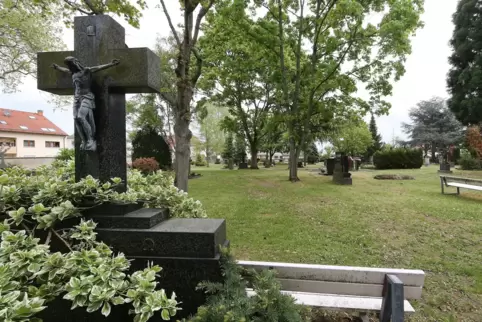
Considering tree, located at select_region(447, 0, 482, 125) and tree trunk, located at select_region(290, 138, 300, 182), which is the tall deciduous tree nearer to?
tree trunk, located at select_region(290, 138, 300, 182)

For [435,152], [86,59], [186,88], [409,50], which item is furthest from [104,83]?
[435,152]

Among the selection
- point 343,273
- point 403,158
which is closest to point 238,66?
point 343,273

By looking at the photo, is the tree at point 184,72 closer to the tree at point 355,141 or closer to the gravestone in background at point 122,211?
the gravestone in background at point 122,211

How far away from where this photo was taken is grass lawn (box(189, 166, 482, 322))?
11.6 feet

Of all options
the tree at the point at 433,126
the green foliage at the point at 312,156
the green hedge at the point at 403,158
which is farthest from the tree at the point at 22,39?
the tree at the point at 433,126

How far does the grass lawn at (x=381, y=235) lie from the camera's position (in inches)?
139

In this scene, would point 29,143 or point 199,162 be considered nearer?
point 29,143

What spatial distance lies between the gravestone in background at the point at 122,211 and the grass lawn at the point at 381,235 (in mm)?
1989

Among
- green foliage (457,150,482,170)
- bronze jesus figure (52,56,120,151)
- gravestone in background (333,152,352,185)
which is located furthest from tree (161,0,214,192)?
green foliage (457,150,482,170)

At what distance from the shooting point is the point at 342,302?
2.23 metres

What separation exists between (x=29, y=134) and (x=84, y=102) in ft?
144

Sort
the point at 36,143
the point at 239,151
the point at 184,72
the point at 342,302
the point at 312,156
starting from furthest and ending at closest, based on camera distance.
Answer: the point at 312,156, the point at 36,143, the point at 239,151, the point at 184,72, the point at 342,302

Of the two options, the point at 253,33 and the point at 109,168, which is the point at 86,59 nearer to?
the point at 109,168

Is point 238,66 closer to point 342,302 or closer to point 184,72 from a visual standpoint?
point 184,72
